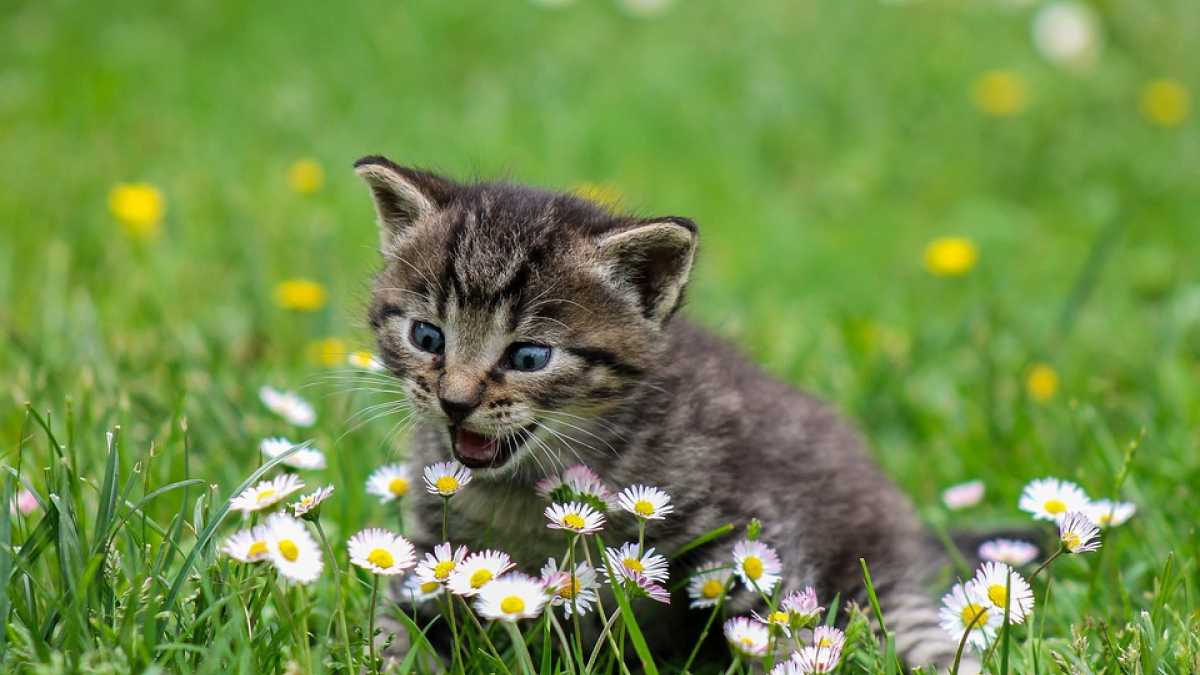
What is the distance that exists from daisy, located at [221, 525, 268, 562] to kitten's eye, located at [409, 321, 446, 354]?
864 mm

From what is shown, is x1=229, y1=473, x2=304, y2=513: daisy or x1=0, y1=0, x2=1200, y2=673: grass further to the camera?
x1=0, y1=0, x2=1200, y2=673: grass

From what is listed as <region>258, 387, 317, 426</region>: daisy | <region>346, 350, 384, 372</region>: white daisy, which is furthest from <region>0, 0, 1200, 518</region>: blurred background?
<region>346, 350, 384, 372</region>: white daisy

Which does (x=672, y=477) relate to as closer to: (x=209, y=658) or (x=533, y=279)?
(x=533, y=279)

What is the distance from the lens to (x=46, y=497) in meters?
3.02

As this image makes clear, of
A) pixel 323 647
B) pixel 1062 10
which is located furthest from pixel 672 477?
pixel 1062 10

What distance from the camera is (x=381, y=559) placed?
9.25 feet

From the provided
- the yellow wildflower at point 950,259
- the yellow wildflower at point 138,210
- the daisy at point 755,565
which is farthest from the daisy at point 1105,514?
the yellow wildflower at point 138,210

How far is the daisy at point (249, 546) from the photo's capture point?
2.63 metres

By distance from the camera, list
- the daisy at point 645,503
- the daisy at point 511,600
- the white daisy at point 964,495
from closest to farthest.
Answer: the daisy at point 511,600, the daisy at point 645,503, the white daisy at point 964,495

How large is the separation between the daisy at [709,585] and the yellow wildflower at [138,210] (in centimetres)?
383

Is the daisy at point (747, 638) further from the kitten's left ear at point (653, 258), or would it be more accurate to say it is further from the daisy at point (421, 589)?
the kitten's left ear at point (653, 258)

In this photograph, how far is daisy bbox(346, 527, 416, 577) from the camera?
280cm

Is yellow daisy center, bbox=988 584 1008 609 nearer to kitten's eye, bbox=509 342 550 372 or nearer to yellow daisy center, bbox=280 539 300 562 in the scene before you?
kitten's eye, bbox=509 342 550 372

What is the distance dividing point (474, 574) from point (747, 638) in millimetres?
673
